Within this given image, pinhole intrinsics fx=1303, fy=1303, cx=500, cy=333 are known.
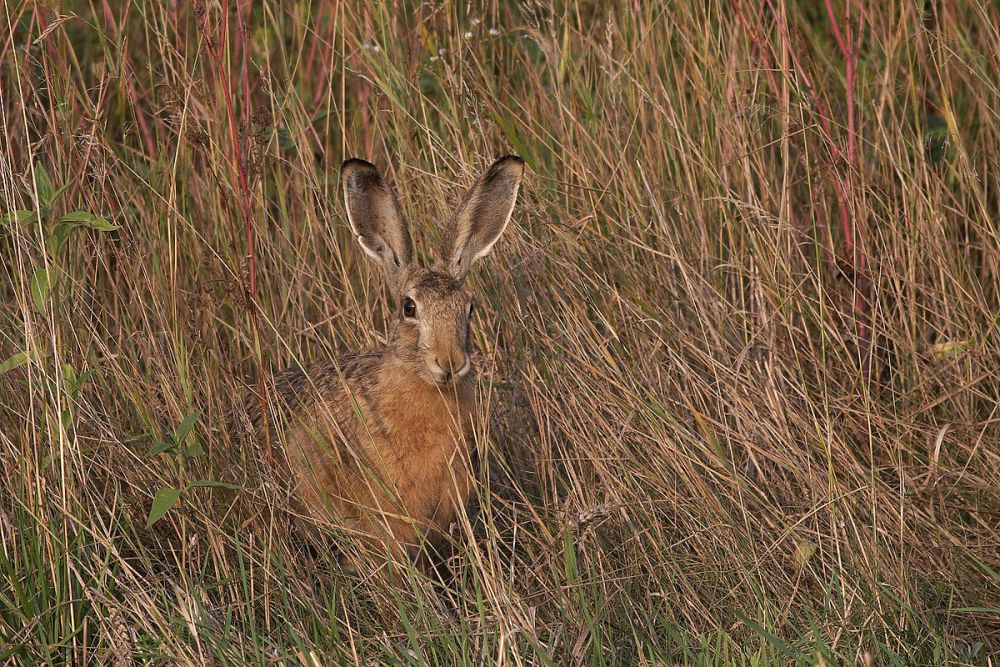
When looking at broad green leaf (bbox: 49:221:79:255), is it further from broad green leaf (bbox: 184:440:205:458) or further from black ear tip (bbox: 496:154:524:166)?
black ear tip (bbox: 496:154:524:166)

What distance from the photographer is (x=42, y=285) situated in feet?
10.5

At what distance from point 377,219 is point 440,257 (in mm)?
230

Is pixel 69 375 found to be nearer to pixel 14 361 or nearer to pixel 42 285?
pixel 14 361

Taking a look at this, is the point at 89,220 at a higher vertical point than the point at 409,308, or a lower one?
higher

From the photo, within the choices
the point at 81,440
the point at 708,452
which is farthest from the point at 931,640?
the point at 81,440

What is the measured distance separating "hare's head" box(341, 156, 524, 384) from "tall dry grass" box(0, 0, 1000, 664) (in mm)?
252

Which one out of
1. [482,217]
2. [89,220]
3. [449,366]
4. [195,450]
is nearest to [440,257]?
[482,217]

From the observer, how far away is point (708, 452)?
3.66 meters

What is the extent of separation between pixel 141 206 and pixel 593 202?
150 centimetres

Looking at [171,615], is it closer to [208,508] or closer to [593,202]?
[208,508]

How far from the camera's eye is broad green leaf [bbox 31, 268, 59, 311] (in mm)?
3164

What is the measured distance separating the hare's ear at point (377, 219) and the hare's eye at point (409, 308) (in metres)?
0.18

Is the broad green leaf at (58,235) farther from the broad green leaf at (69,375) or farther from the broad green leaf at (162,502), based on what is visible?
the broad green leaf at (162,502)

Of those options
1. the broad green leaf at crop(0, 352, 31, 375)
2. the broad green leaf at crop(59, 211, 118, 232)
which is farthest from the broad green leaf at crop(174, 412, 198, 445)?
the broad green leaf at crop(59, 211, 118, 232)
